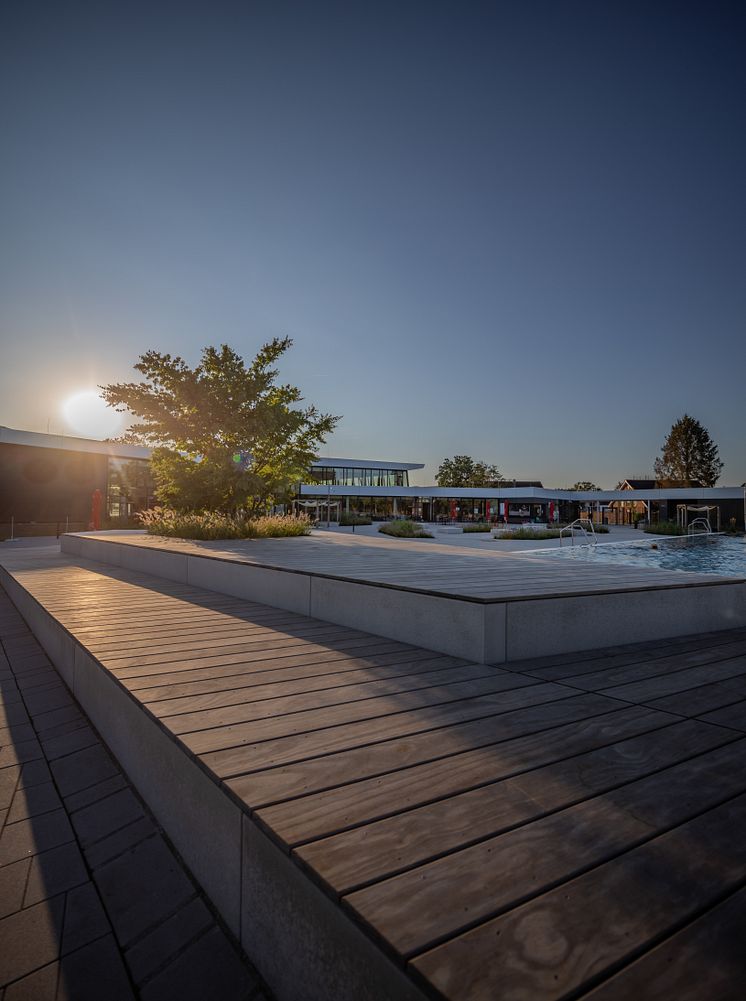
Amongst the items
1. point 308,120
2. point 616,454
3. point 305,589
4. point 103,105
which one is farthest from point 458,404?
point 616,454

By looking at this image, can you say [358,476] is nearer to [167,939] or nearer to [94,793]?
[94,793]

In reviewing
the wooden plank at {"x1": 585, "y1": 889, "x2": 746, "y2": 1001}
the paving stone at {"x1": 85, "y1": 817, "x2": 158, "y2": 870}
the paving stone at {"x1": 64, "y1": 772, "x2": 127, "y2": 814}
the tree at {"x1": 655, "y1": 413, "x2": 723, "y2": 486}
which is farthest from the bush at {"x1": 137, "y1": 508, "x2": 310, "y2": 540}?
the tree at {"x1": 655, "y1": 413, "x2": 723, "y2": 486}

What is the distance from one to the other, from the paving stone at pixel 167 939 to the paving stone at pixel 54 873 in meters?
0.44

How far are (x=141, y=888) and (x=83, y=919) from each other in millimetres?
164

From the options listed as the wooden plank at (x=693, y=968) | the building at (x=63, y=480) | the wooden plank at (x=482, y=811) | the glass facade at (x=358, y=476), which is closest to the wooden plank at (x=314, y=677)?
the wooden plank at (x=482, y=811)

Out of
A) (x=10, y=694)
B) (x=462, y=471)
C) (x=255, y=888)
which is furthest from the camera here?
(x=462, y=471)

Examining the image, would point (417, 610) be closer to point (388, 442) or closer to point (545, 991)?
point (545, 991)

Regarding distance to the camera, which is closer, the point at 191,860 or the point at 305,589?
the point at 191,860

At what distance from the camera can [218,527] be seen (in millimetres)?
9227

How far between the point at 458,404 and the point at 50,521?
24.3 meters

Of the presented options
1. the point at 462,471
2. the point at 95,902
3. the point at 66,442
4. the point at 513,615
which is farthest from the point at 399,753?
the point at 462,471

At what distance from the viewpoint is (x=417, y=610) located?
318cm

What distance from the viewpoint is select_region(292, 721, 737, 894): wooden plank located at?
42.7 inches

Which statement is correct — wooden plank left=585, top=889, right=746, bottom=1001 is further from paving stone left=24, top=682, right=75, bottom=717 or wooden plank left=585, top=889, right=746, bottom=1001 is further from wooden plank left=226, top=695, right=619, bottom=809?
paving stone left=24, top=682, right=75, bottom=717
